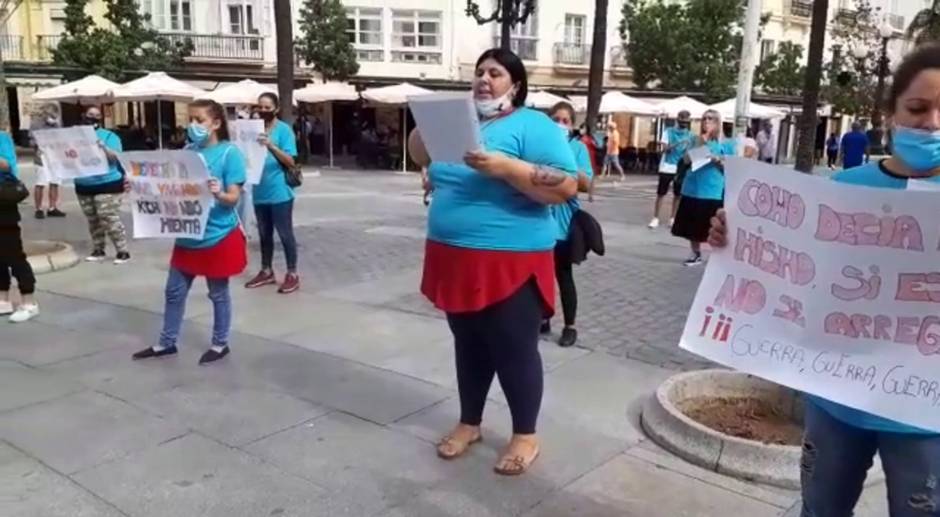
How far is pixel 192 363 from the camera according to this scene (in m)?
5.23

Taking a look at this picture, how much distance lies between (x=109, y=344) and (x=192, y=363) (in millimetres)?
865

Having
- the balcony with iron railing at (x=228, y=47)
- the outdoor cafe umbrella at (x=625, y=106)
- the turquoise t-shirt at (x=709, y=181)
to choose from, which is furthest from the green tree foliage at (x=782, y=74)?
the turquoise t-shirt at (x=709, y=181)

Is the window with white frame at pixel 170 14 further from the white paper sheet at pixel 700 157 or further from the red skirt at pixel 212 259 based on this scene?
the red skirt at pixel 212 259

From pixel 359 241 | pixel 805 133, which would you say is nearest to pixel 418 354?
pixel 359 241

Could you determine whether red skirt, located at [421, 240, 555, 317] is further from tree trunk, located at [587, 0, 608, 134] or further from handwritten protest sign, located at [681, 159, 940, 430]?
tree trunk, located at [587, 0, 608, 134]

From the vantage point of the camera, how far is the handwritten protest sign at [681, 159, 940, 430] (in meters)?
2.13

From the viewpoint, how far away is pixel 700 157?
8.11 metres

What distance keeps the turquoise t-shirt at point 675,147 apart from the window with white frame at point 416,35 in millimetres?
23077

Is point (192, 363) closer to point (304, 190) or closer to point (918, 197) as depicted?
point (918, 197)

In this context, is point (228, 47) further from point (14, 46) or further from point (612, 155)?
point (612, 155)

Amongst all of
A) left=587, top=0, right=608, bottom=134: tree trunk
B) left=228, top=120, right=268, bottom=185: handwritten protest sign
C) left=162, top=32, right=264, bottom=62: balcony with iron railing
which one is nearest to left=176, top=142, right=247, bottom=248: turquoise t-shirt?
left=228, top=120, right=268, bottom=185: handwritten protest sign

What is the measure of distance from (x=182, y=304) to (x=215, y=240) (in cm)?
56

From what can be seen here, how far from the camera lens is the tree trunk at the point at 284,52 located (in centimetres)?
1978

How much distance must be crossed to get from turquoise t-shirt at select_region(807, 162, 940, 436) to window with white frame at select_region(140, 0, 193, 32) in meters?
34.4
